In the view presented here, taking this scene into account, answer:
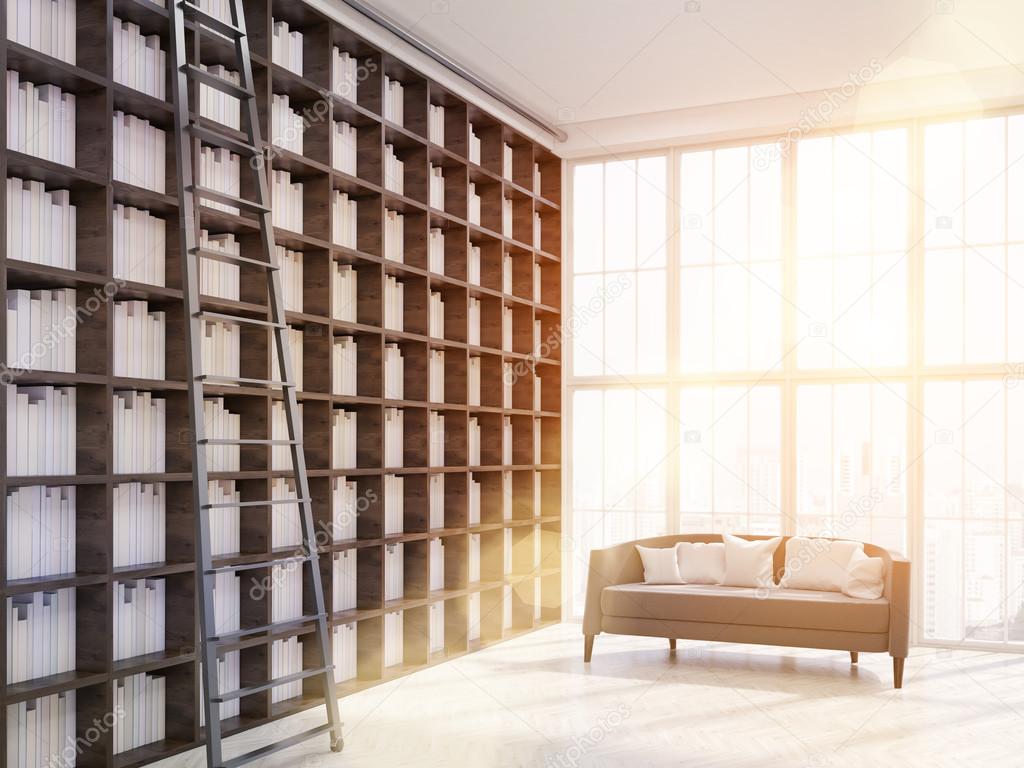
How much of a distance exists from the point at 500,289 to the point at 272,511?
281 cm

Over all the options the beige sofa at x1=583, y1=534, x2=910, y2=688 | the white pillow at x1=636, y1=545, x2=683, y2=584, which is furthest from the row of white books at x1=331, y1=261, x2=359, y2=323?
the white pillow at x1=636, y1=545, x2=683, y2=584

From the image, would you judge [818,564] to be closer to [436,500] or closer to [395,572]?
[436,500]

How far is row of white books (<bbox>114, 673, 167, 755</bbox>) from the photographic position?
167 inches

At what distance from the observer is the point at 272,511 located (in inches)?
199

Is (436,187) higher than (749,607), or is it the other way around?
(436,187)

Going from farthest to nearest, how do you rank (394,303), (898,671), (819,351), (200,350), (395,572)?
(819,351), (394,303), (395,572), (898,671), (200,350)

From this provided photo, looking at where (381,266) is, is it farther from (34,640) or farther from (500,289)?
(34,640)

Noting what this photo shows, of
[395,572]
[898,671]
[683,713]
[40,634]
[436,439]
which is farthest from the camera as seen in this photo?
[436,439]

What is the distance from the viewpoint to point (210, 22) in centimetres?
443

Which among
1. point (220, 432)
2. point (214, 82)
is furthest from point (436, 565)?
point (214, 82)

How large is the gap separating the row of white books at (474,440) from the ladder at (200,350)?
2.32 meters

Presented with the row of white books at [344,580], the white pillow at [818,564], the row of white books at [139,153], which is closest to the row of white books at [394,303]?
the row of white books at [344,580]

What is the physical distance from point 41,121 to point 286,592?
2.55 meters

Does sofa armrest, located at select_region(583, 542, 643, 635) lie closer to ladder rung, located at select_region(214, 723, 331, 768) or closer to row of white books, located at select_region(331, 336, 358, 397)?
row of white books, located at select_region(331, 336, 358, 397)
